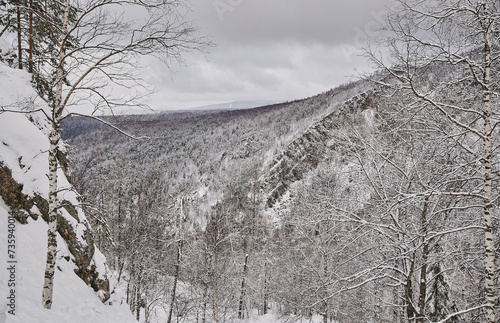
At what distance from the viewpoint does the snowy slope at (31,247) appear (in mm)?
5715

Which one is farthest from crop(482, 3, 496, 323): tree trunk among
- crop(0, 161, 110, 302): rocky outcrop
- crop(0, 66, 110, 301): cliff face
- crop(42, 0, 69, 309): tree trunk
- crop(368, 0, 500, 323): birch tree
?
crop(0, 66, 110, 301): cliff face

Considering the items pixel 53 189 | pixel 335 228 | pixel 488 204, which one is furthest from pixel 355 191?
pixel 53 189

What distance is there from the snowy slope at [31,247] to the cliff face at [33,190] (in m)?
0.03

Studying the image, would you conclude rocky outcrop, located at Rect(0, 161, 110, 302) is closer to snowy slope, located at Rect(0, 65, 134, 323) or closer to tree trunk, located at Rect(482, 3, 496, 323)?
snowy slope, located at Rect(0, 65, 134, 323)

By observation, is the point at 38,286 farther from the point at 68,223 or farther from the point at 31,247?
the point at 68,223

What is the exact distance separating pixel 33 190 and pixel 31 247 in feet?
7.30

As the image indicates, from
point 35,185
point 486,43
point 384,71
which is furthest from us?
point 35,185

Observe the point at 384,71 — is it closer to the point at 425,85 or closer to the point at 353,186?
the point at 425,85

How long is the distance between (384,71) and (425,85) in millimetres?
1293

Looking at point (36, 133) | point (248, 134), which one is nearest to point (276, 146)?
point (248, 134)

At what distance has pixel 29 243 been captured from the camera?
767cm

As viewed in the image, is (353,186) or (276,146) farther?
(276,146)

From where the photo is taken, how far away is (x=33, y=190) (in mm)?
8977

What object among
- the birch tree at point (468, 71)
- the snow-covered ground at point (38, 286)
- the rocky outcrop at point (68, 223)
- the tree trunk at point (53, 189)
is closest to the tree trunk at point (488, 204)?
the birch tree at point (468, 71)
